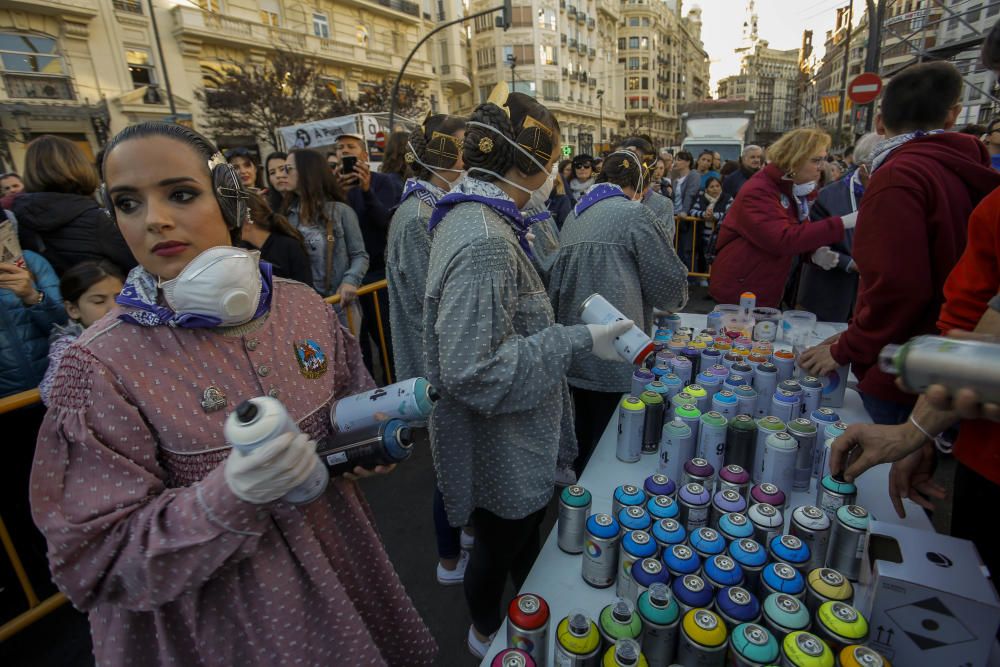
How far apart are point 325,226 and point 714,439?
367cm

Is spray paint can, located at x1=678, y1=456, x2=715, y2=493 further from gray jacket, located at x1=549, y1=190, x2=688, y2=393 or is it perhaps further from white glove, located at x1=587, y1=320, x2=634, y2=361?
gray jacket, located at x1=549, y1=190, x2=688, y2=393

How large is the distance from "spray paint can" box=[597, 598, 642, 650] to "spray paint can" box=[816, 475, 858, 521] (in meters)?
0.80

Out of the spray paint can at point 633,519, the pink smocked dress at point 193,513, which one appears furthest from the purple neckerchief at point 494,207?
the spray paint can at point 633,519

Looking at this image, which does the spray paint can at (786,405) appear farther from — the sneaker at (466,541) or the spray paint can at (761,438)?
A: the sneaker at (466,541)

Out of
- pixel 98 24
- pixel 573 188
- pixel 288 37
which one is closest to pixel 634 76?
pixel 288 37

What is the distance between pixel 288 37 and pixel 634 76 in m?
54.6

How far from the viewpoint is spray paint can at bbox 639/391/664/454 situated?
1.98 meters

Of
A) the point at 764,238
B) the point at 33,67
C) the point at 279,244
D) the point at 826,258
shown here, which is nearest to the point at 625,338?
the point at 764,238

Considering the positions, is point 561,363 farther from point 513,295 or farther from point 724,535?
point 724,535

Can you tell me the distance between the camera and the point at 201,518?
91 cm

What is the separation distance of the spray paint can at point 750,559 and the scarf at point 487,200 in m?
1.18

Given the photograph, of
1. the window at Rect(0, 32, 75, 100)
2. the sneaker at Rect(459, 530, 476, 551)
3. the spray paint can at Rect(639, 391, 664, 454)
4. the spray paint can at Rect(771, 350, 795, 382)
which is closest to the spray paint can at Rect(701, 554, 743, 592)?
the spray paint can at Rect(639, 391, 664, 454)

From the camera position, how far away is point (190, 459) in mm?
1060

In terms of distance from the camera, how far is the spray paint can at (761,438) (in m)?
1.76
